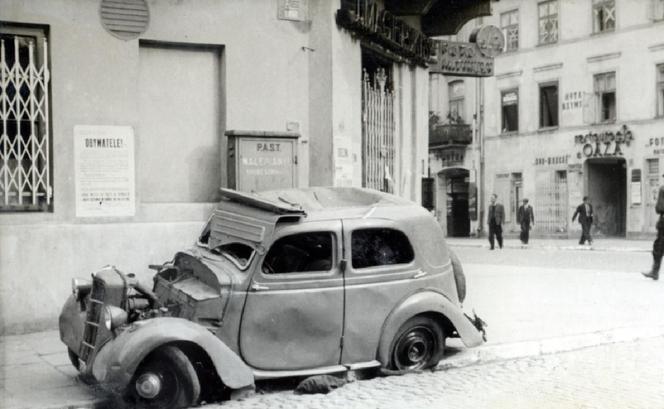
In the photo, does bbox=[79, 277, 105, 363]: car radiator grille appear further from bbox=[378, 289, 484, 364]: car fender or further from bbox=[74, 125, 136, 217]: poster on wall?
bbox=[74, 125, 136, 217]: poster on wall

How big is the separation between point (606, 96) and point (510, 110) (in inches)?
185

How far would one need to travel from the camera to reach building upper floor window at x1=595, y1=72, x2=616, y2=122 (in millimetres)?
29344

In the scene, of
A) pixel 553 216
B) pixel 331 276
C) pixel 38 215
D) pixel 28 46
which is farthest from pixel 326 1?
pixel 553 216

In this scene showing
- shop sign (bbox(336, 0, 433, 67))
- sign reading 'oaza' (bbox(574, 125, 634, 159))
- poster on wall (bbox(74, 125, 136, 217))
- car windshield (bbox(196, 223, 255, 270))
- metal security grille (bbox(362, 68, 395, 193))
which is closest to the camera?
car windshield (bbox(196, 223, 255, 270))

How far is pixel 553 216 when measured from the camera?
3105 centimetres

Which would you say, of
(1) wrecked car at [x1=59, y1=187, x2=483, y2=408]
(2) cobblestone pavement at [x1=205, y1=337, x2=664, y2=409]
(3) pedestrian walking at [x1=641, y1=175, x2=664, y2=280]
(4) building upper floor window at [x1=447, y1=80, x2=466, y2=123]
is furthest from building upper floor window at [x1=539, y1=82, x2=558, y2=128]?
(1) wrecked car at [x1=59, y1=187, x2=483, y2=408]

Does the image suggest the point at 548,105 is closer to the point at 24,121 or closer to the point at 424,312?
the point at 24,121

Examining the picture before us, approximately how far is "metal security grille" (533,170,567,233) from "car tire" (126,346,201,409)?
2710 centimetres

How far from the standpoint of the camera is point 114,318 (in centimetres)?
554

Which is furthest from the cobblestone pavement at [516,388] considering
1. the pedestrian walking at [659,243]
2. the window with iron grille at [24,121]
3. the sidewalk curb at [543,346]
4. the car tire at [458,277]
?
the pedestrian walking at [659,243]

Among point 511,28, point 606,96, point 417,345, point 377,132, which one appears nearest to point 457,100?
point 511,28

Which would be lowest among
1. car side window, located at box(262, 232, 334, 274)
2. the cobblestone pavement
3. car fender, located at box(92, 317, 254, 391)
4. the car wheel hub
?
the cobblestone pavement

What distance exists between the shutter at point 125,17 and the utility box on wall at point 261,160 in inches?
64.1

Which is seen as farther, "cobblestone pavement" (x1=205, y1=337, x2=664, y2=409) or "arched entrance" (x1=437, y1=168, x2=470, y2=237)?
"arched entrance" (x1=437, y1=168, x2=470, y2=237)
